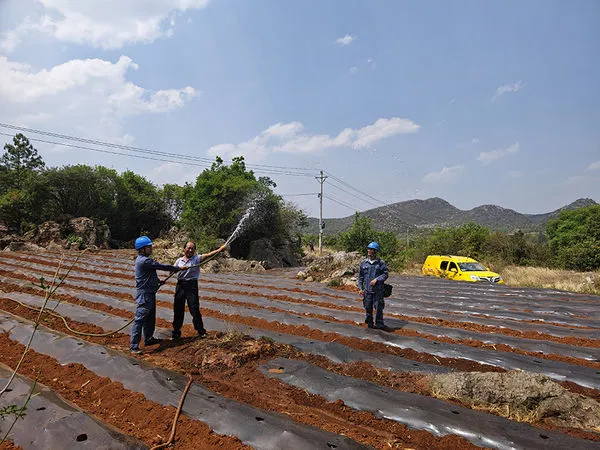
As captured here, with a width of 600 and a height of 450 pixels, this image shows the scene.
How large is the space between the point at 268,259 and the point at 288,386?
70.7 ft

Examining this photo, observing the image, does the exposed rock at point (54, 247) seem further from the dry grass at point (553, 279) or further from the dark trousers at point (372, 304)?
the dry grass at point (553, 279)

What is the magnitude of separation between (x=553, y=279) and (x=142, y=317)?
1809 centimetres

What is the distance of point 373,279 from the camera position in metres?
6.60

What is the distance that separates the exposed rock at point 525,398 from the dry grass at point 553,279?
11.5 meters

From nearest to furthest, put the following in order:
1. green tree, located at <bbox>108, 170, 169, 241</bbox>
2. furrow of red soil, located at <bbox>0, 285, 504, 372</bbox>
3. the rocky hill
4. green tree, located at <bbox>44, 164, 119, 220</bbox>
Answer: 1. furrow of red soil, located at <bbox>0, 285, 504, 372</bbox>
2. green tree, located at <bbox>44, 164, 119, 220</bbox>
3. green tree, located at <bbox>108, 170, 169, 241</bbox>
4. the rocky hill

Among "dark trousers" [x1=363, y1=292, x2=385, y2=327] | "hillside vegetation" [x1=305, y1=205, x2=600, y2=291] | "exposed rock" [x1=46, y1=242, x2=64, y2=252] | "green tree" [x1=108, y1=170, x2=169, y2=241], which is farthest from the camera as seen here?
"green tree" [x1=108, y1=170, x2=169, y2=241]

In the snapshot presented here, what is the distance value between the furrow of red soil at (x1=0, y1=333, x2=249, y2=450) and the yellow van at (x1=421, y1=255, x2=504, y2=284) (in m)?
14.4

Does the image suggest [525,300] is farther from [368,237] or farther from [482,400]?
[368,237]

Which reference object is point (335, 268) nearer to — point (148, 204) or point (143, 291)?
point (143, 291)

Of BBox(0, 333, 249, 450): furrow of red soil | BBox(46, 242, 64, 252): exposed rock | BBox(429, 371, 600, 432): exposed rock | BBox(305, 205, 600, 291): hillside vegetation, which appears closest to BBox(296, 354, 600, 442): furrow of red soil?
BBox(429, 371, 600, 432): exposed rock

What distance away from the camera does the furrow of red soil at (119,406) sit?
332 centimetres

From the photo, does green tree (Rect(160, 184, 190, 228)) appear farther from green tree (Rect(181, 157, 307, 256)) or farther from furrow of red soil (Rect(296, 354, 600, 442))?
furrow of red soil (Rect(296, 354, 600, 442))

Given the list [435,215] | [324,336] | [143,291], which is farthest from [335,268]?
[435,215]

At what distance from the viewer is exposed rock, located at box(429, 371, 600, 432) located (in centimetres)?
377
